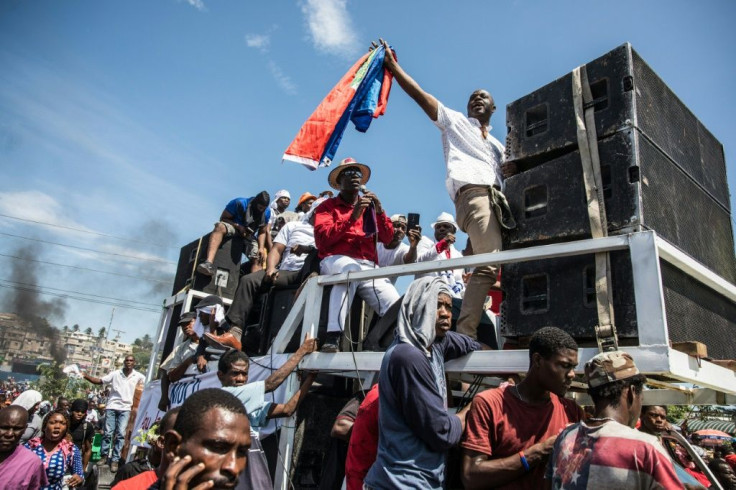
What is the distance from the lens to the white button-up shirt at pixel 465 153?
4184 mm

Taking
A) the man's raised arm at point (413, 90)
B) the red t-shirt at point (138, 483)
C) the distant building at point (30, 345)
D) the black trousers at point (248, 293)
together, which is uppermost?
the distant building at point (30, 345)

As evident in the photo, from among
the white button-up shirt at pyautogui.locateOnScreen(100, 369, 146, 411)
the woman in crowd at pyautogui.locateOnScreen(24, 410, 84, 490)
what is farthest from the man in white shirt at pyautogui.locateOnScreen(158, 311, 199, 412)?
the white button-up shirt at pyautogui.locateOnScreen(100, 369, 146, 411)

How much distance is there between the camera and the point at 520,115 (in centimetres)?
401

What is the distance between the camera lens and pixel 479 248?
3.99m

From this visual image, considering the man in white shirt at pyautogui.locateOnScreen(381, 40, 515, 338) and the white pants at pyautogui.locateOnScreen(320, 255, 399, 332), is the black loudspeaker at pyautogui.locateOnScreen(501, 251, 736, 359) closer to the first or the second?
the man in white shirt at pyautogui.locateOnScreen(381, 40, 515, 338)

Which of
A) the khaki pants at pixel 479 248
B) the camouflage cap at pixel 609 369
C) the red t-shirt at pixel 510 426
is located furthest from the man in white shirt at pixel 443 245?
the camouflage cap at pixel 609 369

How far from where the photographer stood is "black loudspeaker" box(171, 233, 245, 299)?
8305 millimetres

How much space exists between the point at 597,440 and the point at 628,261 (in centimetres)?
141

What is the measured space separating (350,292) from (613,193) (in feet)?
7.89

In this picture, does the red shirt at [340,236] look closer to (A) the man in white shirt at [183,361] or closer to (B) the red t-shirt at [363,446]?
(B) the red t-shirt at [363,446]

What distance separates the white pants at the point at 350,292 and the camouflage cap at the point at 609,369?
2.57m

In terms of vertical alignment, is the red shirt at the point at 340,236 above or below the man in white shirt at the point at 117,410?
above

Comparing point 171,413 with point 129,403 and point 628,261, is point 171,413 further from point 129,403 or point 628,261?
point 129,403

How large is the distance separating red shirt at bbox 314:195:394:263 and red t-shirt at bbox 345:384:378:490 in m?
2.25
